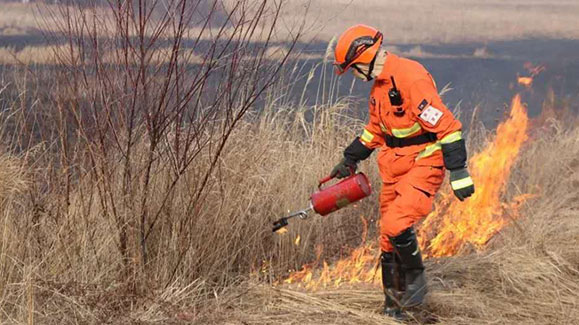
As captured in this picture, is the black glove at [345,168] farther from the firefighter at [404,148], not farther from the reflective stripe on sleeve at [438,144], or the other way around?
the reflective stripe on sleeve at [438,144]

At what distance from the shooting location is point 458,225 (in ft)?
20.1

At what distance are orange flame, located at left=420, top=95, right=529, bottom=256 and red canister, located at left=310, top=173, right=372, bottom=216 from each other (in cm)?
158

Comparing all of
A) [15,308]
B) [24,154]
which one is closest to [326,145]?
[24,154]

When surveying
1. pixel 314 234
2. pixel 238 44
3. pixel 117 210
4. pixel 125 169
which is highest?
pixel 238 44

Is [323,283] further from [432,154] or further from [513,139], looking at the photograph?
[513,139]

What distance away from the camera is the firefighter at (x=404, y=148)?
4.09 meters

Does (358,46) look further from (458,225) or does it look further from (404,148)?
(458,225)

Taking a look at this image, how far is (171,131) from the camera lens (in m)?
4.77

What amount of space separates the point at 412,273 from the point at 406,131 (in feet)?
2.89

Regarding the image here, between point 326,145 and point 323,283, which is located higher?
point 326,145

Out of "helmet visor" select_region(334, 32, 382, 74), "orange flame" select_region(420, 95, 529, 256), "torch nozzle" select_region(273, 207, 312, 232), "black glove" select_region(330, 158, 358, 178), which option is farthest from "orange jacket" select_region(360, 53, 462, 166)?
"orange flame" select_region(420, 95, 529, 256)

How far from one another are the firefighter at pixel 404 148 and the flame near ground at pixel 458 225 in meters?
0.70

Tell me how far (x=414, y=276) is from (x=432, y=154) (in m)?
0.77

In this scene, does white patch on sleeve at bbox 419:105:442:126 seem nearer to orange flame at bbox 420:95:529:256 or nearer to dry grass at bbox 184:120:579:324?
dry grass at bbox 184:120:579:324
